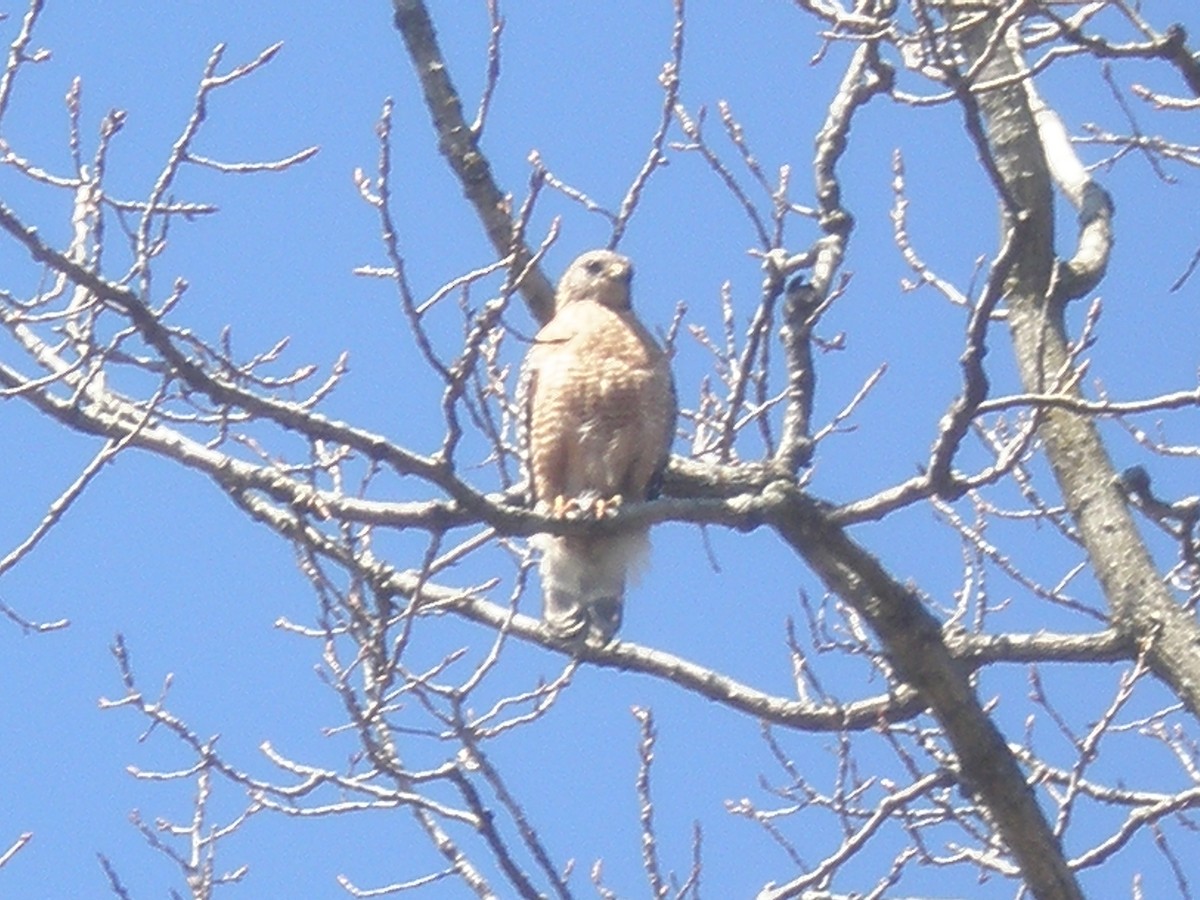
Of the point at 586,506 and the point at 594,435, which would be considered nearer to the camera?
the point at 586,506

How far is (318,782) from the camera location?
402 centimetres

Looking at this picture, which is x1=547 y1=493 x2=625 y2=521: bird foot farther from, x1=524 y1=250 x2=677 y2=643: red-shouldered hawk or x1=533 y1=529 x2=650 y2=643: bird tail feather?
x1=533 y1=529 x2=650 y2=643: bird tail feather

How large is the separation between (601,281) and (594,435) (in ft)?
2.28

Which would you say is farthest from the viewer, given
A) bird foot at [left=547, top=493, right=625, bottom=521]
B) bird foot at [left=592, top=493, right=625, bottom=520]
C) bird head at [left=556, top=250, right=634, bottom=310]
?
bird head at [left=556, top=250, right=634, bottom=310]

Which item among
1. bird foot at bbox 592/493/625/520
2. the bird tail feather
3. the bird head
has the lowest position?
bird foot at bbox 592/493/625/520

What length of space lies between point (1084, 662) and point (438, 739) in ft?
5.18

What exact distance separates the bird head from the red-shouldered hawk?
0.21m

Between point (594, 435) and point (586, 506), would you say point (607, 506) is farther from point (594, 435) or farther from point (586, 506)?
point (594, 435)

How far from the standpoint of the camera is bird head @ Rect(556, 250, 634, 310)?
626 cm

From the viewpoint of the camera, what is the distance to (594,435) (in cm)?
580

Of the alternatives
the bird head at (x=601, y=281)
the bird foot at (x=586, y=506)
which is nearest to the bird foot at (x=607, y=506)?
the bird foot at (x=586, y=506)

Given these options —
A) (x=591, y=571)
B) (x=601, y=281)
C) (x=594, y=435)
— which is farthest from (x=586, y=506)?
(x=601, y=281)

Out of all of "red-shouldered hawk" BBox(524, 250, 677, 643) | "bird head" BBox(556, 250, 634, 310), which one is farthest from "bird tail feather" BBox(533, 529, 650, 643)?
"bird head" BBox(556, 250, 634, 310)

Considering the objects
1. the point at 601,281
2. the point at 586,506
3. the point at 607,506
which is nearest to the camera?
the point at 607,506
